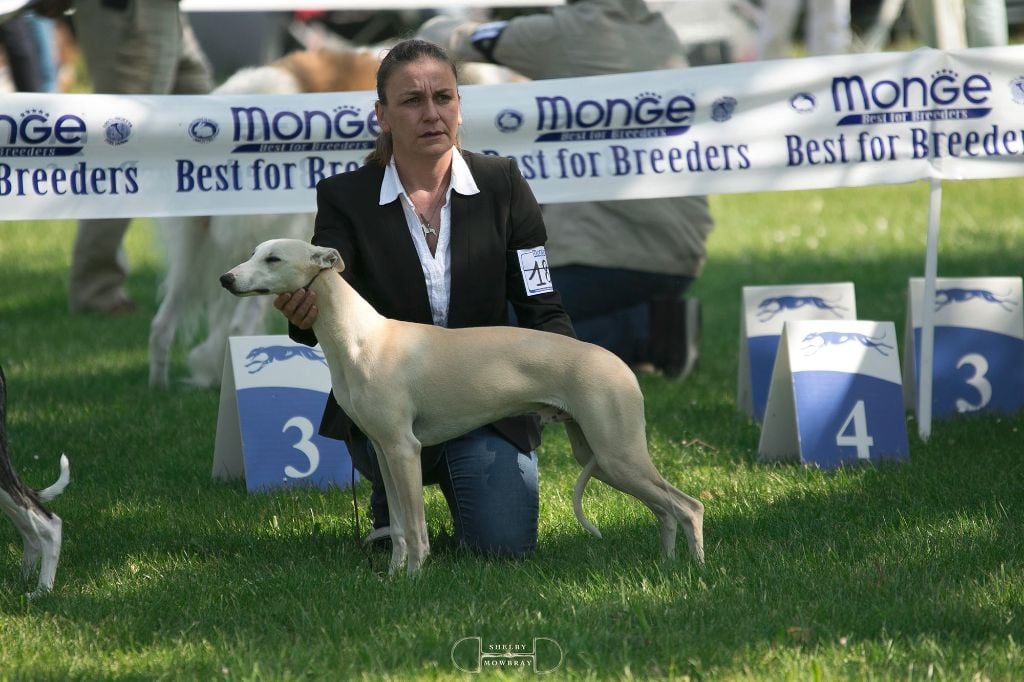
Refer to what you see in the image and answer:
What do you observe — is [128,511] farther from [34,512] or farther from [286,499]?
[34,512]

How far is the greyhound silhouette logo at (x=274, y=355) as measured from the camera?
16.0 feet

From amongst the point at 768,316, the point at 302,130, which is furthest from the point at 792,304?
the point at 302,130

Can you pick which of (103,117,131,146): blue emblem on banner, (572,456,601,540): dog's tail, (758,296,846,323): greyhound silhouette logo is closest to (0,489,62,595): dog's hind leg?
(572,456,601,540): dog's tail

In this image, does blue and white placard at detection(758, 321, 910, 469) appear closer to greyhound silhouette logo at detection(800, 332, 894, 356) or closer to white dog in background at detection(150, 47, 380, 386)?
greyhound silhouette logo at detection(800, 332, 894, 356)

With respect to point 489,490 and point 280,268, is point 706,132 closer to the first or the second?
point 489,490

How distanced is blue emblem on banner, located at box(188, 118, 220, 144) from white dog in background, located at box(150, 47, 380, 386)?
4.13 ft

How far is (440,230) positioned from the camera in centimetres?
388

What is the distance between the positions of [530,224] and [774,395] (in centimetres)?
145

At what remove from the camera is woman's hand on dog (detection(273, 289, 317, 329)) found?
11.3 feet

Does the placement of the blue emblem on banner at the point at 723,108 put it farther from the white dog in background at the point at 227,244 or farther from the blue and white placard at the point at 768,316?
the white dog in background at the point at 227,244

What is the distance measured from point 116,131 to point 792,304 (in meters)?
2.95

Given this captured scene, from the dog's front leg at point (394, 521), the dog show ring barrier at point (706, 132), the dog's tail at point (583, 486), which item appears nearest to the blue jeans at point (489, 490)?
the dog's tail at point (583, 486)

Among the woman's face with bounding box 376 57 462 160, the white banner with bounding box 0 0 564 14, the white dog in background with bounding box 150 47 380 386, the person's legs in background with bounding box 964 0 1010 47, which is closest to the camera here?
the woman's face with bounding box 376 57 462 160

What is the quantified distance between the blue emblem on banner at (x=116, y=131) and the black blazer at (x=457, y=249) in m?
1.20
